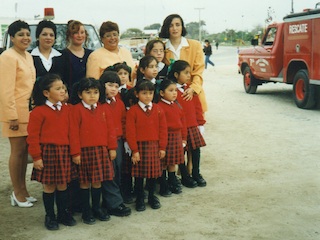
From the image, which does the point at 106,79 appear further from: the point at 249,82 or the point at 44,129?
the point at 249,82

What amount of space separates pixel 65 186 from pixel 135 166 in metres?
0.73

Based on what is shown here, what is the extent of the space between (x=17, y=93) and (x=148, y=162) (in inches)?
56.9

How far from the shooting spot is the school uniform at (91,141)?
3.83 metres

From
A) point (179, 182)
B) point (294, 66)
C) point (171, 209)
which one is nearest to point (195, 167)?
point (179, 182)

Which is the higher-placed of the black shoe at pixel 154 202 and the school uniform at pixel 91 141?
the school uniform at pixel 91 141

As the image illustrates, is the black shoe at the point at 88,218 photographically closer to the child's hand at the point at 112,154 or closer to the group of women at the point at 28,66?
the child's hand at the point at 112,154

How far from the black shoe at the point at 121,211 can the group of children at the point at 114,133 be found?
0.12 metres

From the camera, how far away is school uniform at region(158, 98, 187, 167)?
4500mm

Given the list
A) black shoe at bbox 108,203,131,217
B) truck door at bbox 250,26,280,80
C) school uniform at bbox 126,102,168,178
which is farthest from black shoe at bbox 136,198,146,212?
truck door at bbox 250,26,280,80

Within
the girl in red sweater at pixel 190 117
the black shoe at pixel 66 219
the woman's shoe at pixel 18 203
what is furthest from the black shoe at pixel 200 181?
the woman's shoe at pixel 18 203

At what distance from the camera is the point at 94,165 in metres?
3.87

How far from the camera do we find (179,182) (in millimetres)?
4961

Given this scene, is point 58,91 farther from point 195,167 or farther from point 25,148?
point 195,167

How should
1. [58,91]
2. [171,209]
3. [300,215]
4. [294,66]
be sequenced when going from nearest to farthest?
[58,91] → [300,215] → [171,209] → [294,66]
